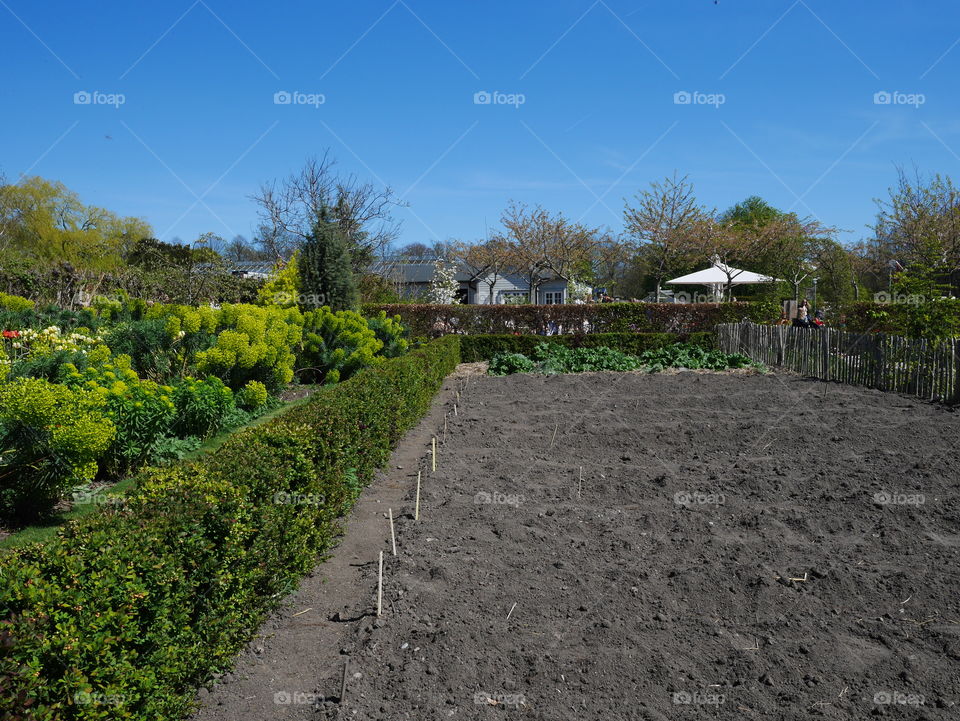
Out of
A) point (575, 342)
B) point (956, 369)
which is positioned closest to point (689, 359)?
point (575, 342)

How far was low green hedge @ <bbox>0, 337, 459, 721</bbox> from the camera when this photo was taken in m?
2.30

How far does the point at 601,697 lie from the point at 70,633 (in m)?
2.21

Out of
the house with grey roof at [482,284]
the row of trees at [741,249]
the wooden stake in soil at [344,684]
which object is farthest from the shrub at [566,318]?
the house with grey roof at [482,284]

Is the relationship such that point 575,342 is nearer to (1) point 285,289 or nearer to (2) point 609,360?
(2) point 609,360

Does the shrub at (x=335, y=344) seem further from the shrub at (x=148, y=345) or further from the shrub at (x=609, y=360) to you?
the shrub at (x=609, y=360)

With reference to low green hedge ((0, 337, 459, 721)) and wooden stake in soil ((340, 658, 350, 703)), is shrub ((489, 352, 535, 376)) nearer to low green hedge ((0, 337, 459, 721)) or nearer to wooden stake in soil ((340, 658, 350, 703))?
low green hedge ((0, 337, 459, 721))

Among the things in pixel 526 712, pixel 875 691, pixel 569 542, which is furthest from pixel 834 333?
pixel 526 712

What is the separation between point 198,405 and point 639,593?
183 inches

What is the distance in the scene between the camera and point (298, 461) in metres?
4.72

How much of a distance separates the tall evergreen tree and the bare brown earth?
36.4 feet

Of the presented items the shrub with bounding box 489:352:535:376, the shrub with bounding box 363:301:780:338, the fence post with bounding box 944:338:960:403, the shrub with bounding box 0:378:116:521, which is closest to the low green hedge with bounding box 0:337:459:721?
the shrub with bounding box 0:378:116:521

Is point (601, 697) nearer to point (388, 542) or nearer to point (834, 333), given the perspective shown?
point (388, 542)

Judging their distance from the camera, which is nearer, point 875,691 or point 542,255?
point 875,691

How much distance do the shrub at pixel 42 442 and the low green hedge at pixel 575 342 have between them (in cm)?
1492
